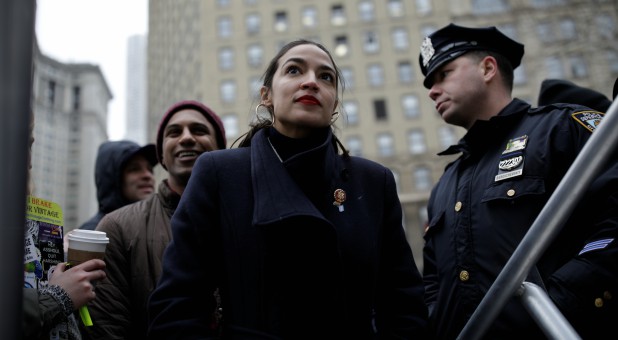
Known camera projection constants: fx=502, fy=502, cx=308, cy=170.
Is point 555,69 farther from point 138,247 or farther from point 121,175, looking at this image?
point 138,247

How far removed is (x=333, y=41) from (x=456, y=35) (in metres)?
38.7

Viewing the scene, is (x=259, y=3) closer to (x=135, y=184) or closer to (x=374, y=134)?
(x=374, y=134)

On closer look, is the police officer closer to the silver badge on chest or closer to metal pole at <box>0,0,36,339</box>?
the silver badge on chest

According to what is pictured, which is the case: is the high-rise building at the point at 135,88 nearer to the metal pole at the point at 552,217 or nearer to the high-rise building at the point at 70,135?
the high-rise building at the point at 70,135

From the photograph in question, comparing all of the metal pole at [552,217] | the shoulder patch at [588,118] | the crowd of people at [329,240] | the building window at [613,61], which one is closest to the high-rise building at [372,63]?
the building window at [613,61]

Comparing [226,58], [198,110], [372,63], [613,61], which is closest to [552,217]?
[198,110]

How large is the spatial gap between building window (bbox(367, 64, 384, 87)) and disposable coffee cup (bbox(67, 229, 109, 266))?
1508 inches

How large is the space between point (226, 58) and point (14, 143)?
136ft

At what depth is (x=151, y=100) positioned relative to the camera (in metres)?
61.9

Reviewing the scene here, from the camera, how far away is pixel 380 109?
129ft

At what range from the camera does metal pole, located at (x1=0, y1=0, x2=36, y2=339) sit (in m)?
0.81

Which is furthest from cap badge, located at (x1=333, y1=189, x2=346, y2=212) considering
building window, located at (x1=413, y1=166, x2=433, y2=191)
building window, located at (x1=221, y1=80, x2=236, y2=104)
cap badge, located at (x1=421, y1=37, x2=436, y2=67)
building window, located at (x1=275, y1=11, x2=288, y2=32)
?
building window, located at (x1=275, y1=11, x2=288, y2=32)

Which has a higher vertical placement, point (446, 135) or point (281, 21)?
point (281, 21)

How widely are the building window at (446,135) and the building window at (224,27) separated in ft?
61.5
